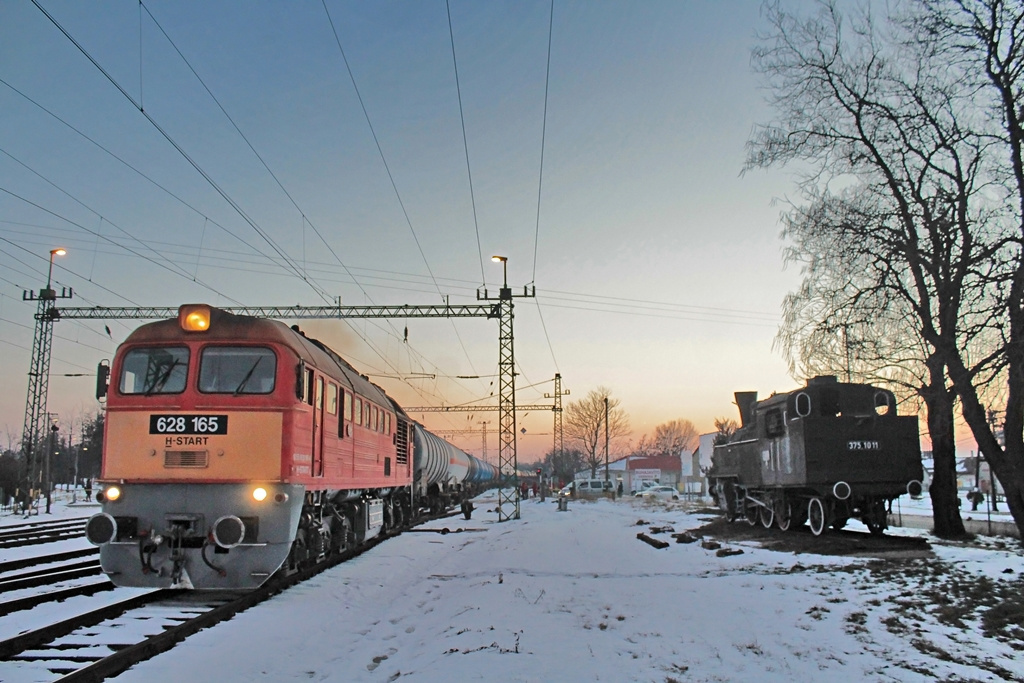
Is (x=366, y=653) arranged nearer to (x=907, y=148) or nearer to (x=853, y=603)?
(x=853, y=603)

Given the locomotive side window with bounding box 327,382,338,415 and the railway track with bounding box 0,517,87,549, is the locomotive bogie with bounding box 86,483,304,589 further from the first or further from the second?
the railway track with bounding box 0,517,87,549

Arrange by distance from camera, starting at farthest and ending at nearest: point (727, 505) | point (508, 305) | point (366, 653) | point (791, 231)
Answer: point (508, 305) → point (727, 505) → point (791, 231) → point (366, 653)

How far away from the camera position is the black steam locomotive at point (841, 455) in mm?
15492

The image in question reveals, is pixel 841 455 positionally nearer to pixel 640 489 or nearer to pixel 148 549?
pixel 148 549

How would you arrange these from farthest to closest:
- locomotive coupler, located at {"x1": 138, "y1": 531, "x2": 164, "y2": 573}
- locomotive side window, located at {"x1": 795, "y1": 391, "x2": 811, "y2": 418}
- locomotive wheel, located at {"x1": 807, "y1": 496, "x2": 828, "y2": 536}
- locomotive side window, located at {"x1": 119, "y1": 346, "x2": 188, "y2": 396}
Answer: locomotive wheel, located at {"x1": 807, "y1": 496, "x2": 828, "y2": 536}, locomotive side window, located at {"x1": 795, "y1": 391, "x2": 811, "y2": 418}, locomotive side window, located at {"x1": 119, "y1": 346, "x2": 188, "y2": 396}, locomotive coupler, located at {"x1": 138, "y1": 531, "x2": 164, "y2": 573}

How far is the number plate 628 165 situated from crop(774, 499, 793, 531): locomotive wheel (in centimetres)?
1325

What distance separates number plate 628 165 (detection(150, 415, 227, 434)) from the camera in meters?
8.99

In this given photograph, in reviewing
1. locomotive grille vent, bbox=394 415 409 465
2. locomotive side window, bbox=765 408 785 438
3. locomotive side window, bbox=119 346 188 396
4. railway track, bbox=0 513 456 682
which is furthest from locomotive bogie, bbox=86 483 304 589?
locomotive side window, bbox=765 408 785 438

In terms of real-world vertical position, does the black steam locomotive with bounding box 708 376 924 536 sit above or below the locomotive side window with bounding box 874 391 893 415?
below

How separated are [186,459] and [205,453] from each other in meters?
0.24

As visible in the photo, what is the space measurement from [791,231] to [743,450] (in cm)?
702

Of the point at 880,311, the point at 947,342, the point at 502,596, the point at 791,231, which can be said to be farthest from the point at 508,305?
the point at 502,596

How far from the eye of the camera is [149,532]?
874cm

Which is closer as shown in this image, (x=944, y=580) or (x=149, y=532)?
(x=149, y=532)
